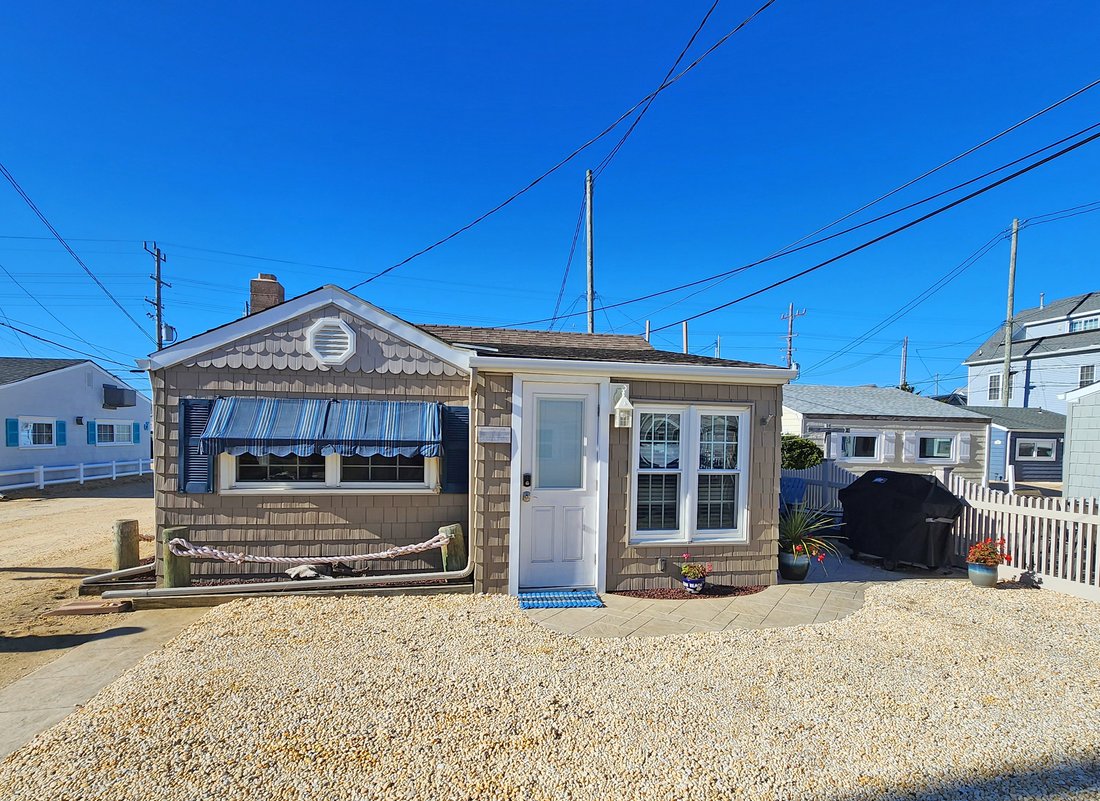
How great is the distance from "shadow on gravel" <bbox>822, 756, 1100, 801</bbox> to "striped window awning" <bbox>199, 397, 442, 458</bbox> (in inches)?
190

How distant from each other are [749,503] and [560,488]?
231 centimetres

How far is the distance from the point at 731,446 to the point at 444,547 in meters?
3.67

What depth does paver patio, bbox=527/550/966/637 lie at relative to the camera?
15.6 feet

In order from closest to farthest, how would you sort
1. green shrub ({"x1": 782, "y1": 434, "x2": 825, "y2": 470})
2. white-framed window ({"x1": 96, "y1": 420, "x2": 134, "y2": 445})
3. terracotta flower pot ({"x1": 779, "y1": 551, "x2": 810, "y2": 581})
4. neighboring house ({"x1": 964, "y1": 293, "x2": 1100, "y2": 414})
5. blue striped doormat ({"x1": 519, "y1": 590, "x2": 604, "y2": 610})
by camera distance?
blue striped doormat ({"x1": 519, "y1": 590, "x2": 604, "y2": 610}), terracotta flower pot ({"x1": 779, "y1": 551, "x2": 810, "y2": 581}), green shrub ({"x1": 782, "y1": 434, "x2": 825, "y2": 470}), white-framed window ({"x1": 96, "y1": 420, "x2": 134, "y2": 445}), neighboring house ({"x1": 964, "y1": 293, "x2": 1100, "y2": 414})

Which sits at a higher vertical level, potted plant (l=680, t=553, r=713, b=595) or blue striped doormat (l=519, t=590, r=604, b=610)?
potted plant (l=680, t=553, r=713, b=595)

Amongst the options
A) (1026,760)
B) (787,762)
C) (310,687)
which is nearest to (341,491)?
(310,687)

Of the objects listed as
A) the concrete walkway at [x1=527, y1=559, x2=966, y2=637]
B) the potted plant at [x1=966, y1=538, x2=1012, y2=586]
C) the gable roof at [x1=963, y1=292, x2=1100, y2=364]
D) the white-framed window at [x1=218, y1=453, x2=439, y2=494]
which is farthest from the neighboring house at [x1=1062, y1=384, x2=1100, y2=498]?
the gable roof at [x1=963, y1=292, x2=1100, y2=364]

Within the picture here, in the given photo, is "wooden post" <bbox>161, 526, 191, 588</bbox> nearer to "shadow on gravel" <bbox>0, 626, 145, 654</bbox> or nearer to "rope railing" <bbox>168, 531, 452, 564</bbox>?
"rope railing" <bbox>168, 531, 452, 564</bbox>

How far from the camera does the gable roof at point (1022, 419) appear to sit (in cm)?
2130

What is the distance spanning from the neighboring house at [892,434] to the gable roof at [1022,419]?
217 cm

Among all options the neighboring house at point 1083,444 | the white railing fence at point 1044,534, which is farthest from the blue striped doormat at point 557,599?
the neighboring house at point 1083,444

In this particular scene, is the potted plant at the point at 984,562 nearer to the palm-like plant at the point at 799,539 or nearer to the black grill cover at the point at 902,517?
the black grill cover at the point at 902,517

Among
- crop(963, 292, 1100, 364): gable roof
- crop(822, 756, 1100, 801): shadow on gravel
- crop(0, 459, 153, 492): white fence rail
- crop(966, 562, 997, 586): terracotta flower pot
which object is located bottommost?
crop(0, 459, 153, 492): white fence rail

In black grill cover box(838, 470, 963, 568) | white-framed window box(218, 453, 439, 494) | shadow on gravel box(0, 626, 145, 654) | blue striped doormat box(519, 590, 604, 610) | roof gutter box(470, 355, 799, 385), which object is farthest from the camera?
black grill cover box(838, 470, 963, 568)
